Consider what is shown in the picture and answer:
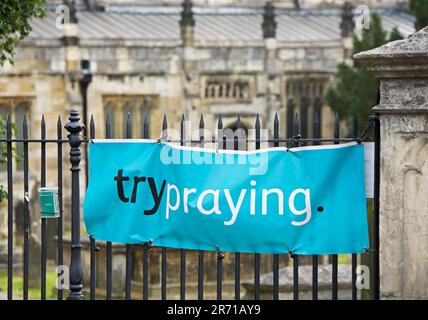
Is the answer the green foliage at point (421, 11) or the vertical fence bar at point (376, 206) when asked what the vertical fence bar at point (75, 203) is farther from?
the green foliage at point (421, 11)

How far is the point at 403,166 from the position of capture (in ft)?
31.8

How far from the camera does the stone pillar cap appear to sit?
31.2ft

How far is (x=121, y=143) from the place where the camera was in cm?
1030

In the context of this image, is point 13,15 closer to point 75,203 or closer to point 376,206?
point 75,203

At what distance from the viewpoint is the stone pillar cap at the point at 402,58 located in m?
9.52

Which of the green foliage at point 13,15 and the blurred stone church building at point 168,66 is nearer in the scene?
the green foliage at point 13,15

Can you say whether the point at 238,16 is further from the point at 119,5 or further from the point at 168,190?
the point at 168,190

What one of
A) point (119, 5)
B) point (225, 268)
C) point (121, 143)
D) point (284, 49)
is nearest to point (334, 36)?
point (284, 49)

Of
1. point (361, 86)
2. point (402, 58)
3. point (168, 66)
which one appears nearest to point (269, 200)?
point (402, 58)

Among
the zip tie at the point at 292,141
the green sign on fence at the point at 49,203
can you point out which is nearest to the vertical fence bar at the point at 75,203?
the green sign on fence at the point at 49,203

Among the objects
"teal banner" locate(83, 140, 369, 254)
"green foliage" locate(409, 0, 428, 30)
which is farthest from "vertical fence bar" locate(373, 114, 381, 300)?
"green foliage" locate(409, 0, 428, 30)

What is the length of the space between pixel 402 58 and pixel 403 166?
0.74 m

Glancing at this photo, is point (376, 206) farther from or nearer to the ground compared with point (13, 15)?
nearer to the ground
